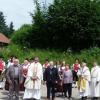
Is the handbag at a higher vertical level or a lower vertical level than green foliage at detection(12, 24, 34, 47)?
lower

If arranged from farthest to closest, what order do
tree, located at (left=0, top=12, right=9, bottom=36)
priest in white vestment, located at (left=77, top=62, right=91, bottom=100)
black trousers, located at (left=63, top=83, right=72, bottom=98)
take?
tree, located at (left=0, top=12, right=9, bottom=36), black trousers, located at (left=63, top=83, right=72, bottom=98), priest in white vestment, located at (left=77, top=62, right=91, bottom=100)

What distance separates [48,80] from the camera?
20.2m

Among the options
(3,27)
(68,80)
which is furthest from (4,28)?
(68,80)

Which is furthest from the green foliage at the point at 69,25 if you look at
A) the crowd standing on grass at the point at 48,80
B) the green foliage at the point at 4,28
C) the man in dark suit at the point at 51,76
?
the green foliage at the point at 4,28

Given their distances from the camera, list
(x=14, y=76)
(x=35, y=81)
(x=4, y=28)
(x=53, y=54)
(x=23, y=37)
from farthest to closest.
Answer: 1. (x=4, y=28)
2. (x=23, y=37)
3. (x=53, y=54)
4. (x=35, y=81)
5. (x=14, y=76)

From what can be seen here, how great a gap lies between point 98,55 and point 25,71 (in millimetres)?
20853

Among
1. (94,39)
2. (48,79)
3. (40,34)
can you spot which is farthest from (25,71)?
(40,34)

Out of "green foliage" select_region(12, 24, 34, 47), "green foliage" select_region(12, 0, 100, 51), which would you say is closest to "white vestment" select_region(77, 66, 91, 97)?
"green foliage" select_region(12, 0, 100, 51)

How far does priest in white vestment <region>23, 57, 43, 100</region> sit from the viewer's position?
19.3 metres

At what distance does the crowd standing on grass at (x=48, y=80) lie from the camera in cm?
1905

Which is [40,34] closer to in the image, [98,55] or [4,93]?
[98,55]

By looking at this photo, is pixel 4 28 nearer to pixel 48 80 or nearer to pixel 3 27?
pixel 3 27

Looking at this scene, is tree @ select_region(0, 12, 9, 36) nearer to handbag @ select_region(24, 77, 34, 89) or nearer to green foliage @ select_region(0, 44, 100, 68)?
green foliage @ select_region(0, 44, 100, 68)

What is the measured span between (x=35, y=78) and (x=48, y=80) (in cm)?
105
